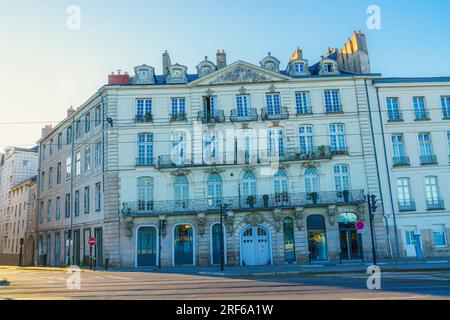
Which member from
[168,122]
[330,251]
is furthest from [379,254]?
[168,122]

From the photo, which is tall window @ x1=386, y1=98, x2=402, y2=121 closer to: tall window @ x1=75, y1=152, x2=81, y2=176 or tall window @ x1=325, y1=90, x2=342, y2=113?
tall window @ x1=325, y1=90, x2=342, y2=113

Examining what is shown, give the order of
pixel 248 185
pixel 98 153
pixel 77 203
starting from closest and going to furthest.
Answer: pixel 248 185
pixel 98 153
pixel 77 203

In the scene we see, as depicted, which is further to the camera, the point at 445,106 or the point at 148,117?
the point at 445,106

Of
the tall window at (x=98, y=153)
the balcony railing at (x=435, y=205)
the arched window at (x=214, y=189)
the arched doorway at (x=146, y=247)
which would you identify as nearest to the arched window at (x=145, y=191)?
the arched doorway at (x=146, y=247)

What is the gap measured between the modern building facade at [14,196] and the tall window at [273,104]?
31236 mm

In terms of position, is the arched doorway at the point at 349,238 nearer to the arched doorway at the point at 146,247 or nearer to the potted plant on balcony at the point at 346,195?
the potted plant on balcony at the point at 346,195

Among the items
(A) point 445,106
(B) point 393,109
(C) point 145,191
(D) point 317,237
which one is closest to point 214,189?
(C) point 145,191

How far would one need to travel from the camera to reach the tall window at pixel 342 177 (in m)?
27.6

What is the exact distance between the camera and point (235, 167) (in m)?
27.7

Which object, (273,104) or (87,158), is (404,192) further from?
(87,158)

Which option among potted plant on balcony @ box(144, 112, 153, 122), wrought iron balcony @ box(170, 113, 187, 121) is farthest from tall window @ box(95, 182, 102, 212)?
wrought iron balcony @ box(170, 113, 187, 121)

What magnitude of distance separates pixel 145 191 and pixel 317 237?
510 inches

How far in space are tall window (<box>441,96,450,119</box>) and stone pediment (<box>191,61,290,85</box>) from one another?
12.3m

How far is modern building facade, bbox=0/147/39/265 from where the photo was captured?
46.0m
